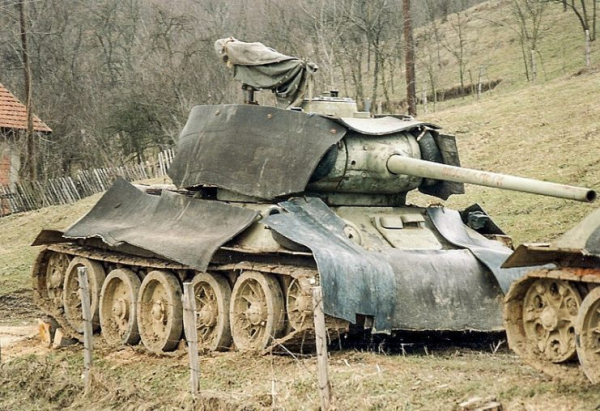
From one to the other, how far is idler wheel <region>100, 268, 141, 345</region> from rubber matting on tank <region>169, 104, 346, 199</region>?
1.42m

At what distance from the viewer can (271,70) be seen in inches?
551

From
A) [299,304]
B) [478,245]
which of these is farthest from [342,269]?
[478,245]

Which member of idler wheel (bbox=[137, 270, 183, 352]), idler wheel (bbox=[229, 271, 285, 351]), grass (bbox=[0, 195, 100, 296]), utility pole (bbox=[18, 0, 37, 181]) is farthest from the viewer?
utility pole (bbox=[18, 0, 37, 181])

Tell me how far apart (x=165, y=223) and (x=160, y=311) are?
110cm

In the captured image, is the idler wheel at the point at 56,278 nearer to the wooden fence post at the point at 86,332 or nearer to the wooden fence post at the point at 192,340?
the wooden fence post at the point at 86,332

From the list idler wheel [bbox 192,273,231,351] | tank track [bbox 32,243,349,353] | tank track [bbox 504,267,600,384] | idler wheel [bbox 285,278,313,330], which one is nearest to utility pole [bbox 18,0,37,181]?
tank track [bbox 32,243,349,353]

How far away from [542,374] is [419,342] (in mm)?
3432

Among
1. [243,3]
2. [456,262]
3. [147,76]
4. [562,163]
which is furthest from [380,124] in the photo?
[243,3]

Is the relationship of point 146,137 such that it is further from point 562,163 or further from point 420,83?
point 562,163

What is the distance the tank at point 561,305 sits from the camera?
862 centimetres

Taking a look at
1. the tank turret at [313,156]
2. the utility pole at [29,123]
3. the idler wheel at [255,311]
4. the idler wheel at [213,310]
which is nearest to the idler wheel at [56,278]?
the tank turret at [313,156]

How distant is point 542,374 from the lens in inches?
375

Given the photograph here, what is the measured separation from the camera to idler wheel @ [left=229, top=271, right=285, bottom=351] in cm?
1209

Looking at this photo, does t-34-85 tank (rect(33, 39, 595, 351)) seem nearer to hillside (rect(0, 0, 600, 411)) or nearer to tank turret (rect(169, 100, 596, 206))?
tank turret (rect(169, 100, 596, 206))
